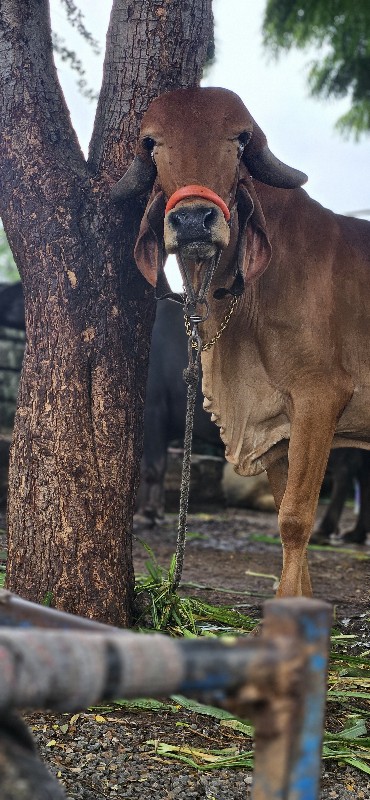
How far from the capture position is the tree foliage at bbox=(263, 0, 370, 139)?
38.6 ft

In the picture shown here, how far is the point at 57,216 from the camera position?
139 inches

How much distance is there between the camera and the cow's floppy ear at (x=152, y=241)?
343 centimetres

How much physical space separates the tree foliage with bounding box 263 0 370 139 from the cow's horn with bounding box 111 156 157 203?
9203 mm

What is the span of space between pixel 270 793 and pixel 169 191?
2444 mm

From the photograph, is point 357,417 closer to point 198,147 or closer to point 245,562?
point 198,147

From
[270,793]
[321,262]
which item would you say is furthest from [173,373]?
[270,793]

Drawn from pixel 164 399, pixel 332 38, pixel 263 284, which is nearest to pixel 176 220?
pixel 263 284

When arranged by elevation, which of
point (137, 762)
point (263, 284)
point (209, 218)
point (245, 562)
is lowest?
point (245, 562)

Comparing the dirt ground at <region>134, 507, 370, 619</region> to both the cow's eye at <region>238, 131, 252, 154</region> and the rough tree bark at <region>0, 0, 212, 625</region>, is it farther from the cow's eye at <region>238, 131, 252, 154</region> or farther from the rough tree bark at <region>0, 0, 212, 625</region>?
the cow's eye at <region>238, 131, 252, 154</region>

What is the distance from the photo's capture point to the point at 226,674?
3.91 feet

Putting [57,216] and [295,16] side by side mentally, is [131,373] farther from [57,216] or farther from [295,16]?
[295,16]

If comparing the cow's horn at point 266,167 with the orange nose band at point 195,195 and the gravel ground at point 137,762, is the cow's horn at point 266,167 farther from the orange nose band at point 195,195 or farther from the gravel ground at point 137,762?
the gravel ground at point 137,762

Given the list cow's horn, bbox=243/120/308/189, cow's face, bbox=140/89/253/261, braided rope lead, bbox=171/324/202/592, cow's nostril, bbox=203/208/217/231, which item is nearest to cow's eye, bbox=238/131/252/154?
cow's face, bbox=140/89/253/261

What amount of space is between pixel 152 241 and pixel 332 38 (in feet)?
31.8
